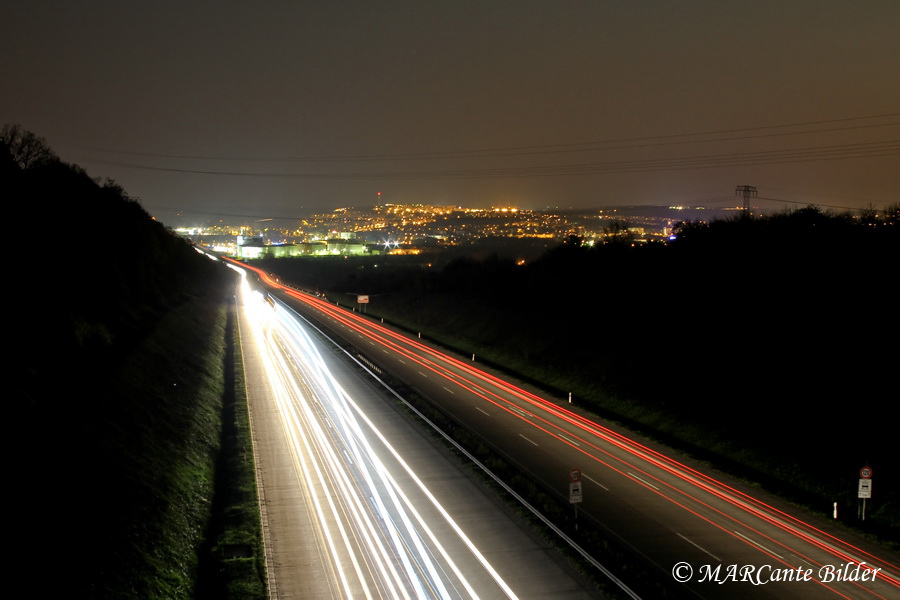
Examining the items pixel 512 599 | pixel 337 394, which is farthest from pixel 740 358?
pixel 512 599

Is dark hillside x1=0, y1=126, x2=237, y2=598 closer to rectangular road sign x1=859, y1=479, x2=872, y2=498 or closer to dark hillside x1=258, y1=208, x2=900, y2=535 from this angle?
rectangular road sign x1=859, y1=479, x2=872, y2=498

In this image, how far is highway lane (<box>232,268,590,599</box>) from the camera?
1273 cm

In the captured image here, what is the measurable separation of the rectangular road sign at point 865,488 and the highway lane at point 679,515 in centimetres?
110

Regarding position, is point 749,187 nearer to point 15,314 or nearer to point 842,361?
point 842,361

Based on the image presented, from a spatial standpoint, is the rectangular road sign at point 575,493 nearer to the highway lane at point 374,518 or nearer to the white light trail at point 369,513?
the highway lane at point 374,518

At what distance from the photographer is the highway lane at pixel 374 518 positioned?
12734 millimetres

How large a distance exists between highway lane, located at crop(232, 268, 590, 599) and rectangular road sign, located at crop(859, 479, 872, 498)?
8192mm

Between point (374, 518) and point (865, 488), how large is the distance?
1171 centimetres

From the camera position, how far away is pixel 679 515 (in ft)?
54.5

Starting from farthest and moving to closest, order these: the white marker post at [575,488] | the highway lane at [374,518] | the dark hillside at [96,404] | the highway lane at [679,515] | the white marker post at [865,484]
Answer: the white marker post at [865,484], the white marker post at [575,488], the highway lane at [679,515], the highway lane at [374,518], the dark hillside at [96,404]

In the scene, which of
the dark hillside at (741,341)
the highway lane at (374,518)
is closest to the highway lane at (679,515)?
the dark hillside at (741,341)

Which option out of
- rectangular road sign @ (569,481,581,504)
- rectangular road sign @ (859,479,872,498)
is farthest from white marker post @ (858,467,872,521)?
rectangular road sign @ (569,481,581,504)

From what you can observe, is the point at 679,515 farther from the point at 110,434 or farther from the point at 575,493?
the point at 110,434

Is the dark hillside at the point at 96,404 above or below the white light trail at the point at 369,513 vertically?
above
